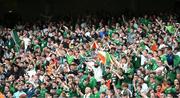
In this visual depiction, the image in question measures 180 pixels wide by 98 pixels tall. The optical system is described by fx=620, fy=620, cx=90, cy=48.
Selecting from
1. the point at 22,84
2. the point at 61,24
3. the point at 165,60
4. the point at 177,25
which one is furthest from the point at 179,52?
the point at 61,24

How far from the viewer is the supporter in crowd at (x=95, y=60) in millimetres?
18469

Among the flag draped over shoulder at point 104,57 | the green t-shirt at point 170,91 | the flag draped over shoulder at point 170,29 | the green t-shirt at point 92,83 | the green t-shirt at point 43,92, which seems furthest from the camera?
the flag draped over shoulder at point 170,29

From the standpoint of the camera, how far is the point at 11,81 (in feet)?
68.4

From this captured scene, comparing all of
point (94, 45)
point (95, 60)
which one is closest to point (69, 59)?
point (95, 60)

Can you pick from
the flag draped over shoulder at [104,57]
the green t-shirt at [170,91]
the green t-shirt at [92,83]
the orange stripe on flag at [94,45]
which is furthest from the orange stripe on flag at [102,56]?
the green t-shirt at [170,91]

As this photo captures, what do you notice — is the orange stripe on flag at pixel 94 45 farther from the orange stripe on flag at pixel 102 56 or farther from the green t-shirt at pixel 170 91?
the green t-shirt at pixel 170 91

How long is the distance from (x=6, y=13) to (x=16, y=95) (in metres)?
18.2

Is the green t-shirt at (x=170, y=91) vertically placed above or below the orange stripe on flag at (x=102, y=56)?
below

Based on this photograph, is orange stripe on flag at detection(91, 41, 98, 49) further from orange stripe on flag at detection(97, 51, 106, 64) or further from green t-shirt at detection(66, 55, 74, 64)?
green t-shirt at detection(66, 55, 74, 64)

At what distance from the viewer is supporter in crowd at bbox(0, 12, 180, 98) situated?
18.5 m

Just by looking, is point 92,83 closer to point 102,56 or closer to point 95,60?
point 95,60

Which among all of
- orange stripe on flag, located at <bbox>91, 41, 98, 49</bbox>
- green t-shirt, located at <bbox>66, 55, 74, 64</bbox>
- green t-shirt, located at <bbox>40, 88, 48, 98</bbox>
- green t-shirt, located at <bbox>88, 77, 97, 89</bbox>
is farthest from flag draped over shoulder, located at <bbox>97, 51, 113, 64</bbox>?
green t-shirt, located at <bbox>40, 88, 48, 98</bbox>

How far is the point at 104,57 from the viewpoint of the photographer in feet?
72.2

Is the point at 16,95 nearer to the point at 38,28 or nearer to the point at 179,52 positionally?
the point at 179,52
